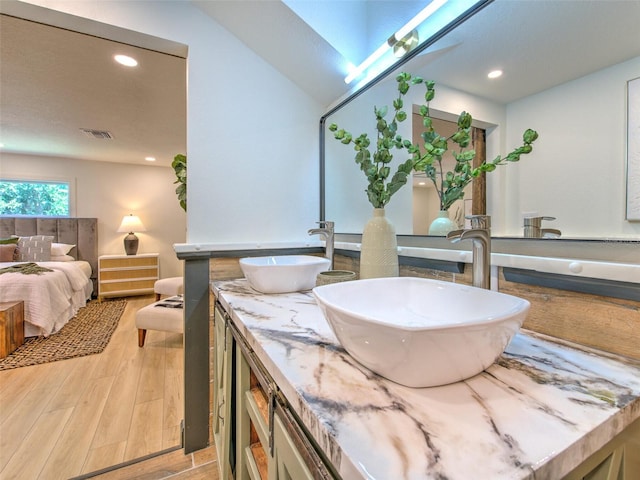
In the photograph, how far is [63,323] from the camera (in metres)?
3.16

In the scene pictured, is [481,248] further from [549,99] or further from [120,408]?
[120,408]

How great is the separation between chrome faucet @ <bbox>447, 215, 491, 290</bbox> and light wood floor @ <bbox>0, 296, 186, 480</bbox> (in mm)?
1675

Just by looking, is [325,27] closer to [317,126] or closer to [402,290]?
[317,126]

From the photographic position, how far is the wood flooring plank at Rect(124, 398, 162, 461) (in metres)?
1.44

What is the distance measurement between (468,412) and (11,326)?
3.62m

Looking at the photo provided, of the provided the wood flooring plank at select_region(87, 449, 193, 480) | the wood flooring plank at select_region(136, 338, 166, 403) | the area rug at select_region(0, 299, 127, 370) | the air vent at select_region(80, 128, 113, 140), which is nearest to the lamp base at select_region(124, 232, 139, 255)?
the area rug at select_region(0, 299, 127, 370)

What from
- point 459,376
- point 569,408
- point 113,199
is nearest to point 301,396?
point 459,376

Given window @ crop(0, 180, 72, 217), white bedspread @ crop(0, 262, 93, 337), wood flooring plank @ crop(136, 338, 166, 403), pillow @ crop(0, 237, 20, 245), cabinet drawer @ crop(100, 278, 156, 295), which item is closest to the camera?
wood flooring plank @ crop(136, 338, 166, 403)

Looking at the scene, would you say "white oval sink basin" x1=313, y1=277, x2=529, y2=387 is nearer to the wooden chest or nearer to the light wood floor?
the light wood floor

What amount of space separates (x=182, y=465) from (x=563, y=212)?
177cm

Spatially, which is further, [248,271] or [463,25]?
[248,271]

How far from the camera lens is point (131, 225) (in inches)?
179

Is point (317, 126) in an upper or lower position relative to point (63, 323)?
upper

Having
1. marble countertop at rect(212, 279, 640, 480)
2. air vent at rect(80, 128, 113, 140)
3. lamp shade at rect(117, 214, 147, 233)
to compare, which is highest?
air vent at rect(80, 128, 113, 140)
